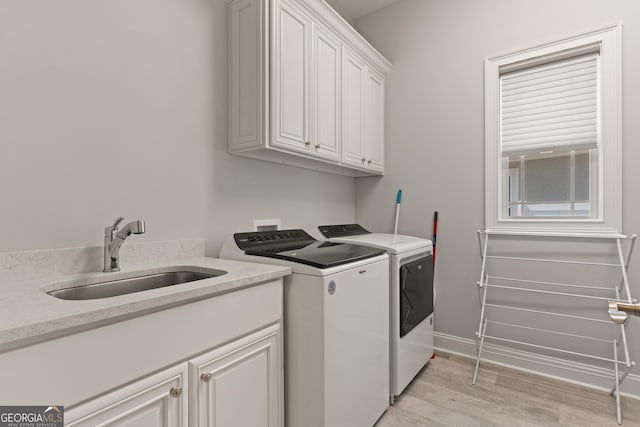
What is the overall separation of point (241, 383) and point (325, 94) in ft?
5.60

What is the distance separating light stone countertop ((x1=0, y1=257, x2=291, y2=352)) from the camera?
0.70 meters

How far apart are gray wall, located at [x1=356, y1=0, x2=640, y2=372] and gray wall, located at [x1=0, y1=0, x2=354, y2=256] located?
4.45 feet

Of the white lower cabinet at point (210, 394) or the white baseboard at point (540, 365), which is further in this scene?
the white baseboard at point (540, 365)

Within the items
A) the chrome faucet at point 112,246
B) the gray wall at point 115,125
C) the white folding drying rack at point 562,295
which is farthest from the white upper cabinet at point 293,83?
the white folding drying rack at point 562,295

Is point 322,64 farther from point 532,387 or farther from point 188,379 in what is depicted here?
point 532,387

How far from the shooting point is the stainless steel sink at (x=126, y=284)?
1.19 m

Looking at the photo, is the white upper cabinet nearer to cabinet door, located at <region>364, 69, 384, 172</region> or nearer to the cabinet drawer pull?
cabinet door, located at <region>364, 69, 384, 172</region>

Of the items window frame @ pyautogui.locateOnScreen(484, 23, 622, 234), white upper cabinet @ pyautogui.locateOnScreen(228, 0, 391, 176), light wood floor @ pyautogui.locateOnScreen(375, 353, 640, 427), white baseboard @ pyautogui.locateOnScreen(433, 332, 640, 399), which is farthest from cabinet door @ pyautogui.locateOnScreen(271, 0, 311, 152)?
white baseboard @ pyautogui.locateOnScreen(433, 332, 640, 399)

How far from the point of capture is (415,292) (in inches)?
81.5

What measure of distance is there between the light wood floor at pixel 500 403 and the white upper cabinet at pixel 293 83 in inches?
62.2

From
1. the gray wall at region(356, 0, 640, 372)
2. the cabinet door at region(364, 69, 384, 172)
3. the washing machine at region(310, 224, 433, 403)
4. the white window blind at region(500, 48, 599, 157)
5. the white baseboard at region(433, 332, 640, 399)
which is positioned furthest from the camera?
the cabinet door at region(364, 69, 384, 172)

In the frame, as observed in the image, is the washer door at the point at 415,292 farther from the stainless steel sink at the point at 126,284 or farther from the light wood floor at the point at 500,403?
the stainless steel sink at the point at 126,284

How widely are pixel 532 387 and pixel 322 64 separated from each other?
96.9 inches

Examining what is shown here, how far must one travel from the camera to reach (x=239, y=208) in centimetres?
192
